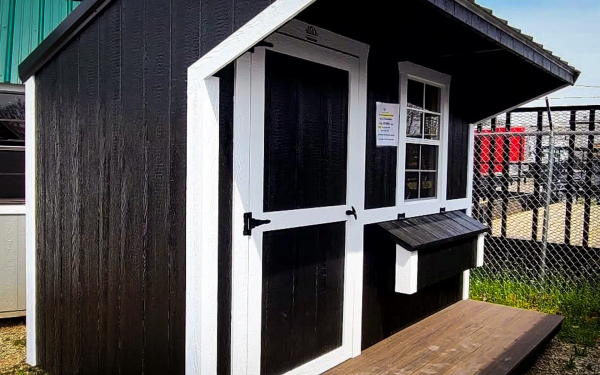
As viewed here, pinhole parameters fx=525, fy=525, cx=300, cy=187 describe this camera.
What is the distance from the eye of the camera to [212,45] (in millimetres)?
2396

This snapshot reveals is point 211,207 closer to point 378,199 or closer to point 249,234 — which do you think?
point 249,234

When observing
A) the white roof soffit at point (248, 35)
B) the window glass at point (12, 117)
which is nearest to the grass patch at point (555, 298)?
the white roof soffit at point (248, 35)

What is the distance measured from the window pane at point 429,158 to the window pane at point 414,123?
18cm

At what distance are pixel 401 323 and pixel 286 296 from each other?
149 cm

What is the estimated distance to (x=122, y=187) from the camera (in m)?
2.92

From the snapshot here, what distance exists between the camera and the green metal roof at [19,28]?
4.86m

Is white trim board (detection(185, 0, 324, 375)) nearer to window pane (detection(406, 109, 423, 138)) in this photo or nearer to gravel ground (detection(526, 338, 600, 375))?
window pane (detection(406, 109, 423, 138))

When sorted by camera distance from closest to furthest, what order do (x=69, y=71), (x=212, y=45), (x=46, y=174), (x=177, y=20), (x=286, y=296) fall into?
(x=212, y=45) → (x=177, y=20) → (x=286, y=296) → (x=69, y=71) → (x=46, y=174)

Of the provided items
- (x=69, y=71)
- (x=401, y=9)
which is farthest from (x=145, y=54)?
(x=401, y=9)

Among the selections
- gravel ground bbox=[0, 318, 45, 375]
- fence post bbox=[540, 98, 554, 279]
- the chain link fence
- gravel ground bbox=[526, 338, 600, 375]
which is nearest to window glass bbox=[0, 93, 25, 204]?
gravel ground bbox=[0, 318, 45, 375]

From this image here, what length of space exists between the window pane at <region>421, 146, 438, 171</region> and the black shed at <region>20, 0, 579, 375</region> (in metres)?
0.10

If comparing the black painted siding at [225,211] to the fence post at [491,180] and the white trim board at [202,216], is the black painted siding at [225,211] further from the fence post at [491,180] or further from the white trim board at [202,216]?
the fence post at [491,180]

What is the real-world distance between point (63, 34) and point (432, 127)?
2.83 m

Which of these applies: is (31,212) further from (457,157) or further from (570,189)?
(570,189)
